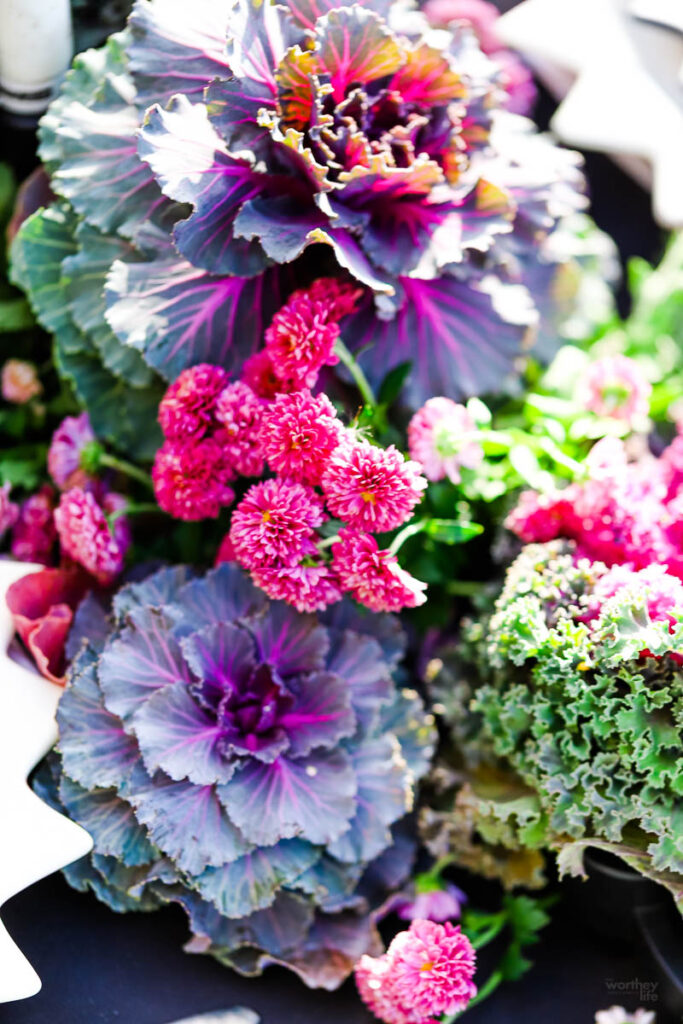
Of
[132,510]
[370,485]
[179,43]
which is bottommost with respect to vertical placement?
[132,510]

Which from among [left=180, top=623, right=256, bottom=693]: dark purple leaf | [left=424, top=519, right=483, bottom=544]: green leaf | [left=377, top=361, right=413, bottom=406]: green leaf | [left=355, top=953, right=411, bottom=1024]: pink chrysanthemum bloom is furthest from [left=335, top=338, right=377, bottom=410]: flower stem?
[left=355, top=953, right=411, bottom=1024]: pink chrysanthemum bloom

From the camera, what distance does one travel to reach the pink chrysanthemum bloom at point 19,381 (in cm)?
98

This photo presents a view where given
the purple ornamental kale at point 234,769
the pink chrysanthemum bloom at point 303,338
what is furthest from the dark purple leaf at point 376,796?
the pink chrysanthemum bloom at point 303,338

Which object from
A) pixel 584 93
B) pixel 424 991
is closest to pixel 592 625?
pixel 424 991

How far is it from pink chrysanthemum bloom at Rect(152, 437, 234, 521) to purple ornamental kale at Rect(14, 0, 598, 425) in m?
0.09

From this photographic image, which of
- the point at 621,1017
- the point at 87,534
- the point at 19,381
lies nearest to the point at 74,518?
the point at 87,534

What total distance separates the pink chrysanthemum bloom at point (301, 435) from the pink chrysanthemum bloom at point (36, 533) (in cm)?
33

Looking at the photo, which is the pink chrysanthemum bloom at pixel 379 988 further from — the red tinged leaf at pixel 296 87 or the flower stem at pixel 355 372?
the red tinged leaf at pixel 296 87

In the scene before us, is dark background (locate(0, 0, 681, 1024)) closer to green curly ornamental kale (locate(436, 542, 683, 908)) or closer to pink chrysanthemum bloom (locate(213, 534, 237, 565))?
green curly ornamental kale (locate(436, 542, 683, 908))

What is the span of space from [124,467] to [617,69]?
68 cm

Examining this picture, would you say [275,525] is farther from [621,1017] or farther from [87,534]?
[621,1017]

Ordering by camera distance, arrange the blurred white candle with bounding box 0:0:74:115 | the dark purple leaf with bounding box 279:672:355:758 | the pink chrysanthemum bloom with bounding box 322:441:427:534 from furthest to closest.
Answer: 1. the blurred white candle with bounding box 0:0:74:115
2. the dark purple leaf with bounding box 279:672:355:758
3. the pink chrysanthemum bloom with bounding box 322:441:427:534

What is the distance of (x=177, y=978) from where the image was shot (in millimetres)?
812

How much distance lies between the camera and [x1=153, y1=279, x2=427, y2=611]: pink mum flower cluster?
0.68 meters
